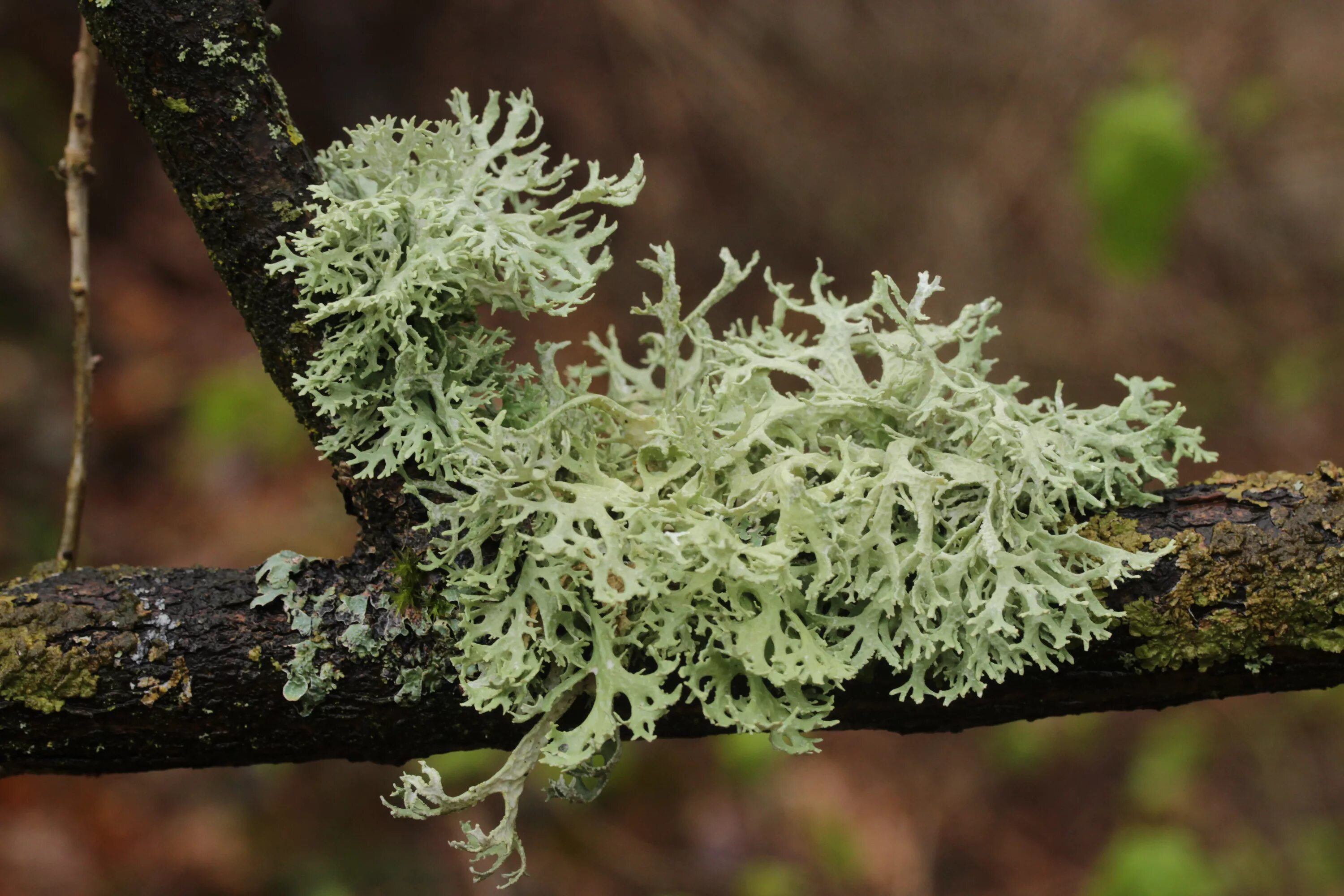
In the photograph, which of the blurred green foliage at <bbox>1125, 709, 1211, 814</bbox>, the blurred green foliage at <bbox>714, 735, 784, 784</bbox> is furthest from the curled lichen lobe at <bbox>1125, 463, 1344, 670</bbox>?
the blurred green foliage at <bbox>1125, 709, 1211, 814</bbox>

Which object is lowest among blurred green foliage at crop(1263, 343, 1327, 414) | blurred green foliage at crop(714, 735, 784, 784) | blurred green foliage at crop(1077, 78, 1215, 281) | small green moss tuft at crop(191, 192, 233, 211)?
small green moss tuft at crop(191, 192, 233, 211)

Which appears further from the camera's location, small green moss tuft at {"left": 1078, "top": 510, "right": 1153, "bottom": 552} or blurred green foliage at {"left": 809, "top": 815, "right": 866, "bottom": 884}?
blurred green foliage at {"left": 809, "top": 815, "right": 866, "bottom": 884}

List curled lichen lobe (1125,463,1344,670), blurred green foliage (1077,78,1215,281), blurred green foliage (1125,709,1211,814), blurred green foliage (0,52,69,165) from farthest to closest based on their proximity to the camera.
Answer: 1. blurred green foliage (1077,78,1215,281)
2. blurred green foliage (0,52,69,165)
3. blurred green foliage (1125,709,1211,814)
4. curled lichen lobe (1125,463,1344,670)

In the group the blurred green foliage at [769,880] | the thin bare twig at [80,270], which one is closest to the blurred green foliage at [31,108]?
the thin bare twig at [80,270]

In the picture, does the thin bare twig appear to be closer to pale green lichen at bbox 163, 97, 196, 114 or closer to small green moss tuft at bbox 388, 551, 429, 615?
pale green lichen at bbox 163, 97, 196, 114

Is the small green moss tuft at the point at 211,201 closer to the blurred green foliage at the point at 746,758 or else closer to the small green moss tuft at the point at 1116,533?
the small green moss tuft at the point at 1116,533

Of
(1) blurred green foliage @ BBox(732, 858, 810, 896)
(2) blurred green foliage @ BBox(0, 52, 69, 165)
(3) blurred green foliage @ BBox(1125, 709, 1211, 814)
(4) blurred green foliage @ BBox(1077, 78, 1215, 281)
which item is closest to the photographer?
(1) blurred green foliage @ BBox(732, 858, 810, 896)

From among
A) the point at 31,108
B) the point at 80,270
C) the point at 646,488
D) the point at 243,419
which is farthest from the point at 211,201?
the point at 31,108

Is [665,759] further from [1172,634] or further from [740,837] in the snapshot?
[1172,634]

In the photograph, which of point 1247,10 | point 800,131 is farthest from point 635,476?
point 1247,10
